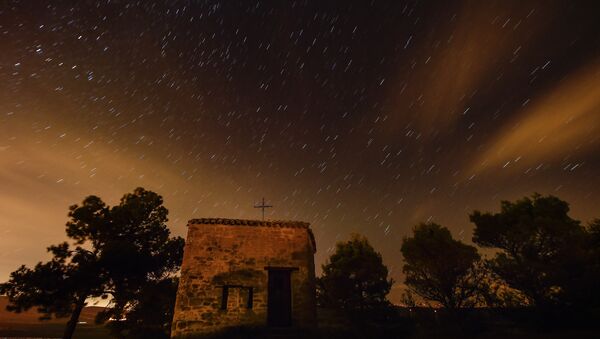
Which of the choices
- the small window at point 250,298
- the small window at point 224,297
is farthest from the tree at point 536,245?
the small window at point 224,297

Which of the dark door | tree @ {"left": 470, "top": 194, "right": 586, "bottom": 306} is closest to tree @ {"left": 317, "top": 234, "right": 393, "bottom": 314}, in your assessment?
tree @ {"left": 470, "top": 194, "right": 586, "bottom": 306}

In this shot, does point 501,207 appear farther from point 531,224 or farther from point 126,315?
point 126,315

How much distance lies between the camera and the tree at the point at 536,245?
1363 cm

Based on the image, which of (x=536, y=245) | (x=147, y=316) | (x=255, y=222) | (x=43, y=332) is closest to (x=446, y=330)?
(x=536, y=245)

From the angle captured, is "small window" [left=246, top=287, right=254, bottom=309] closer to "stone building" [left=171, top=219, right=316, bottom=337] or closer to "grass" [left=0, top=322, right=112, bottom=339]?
"stone building" [left=171, top=219, right=316, bottom=337]

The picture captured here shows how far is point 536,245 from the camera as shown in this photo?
17125mm

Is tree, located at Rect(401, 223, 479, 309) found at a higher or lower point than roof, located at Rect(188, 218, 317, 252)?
lower

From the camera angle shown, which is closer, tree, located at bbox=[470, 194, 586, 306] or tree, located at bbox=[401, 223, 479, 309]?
tree, located at bbox=[470, 194, 586, 306]

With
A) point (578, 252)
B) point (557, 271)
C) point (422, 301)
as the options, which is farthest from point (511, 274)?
point (422, 301)

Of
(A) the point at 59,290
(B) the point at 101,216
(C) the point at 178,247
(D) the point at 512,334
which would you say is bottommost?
(D) the point at 512,334

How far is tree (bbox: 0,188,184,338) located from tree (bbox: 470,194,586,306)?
1896 cm

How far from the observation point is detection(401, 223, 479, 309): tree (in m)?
16.1

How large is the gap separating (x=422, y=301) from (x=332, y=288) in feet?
29.0

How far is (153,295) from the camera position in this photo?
16.2 meters
